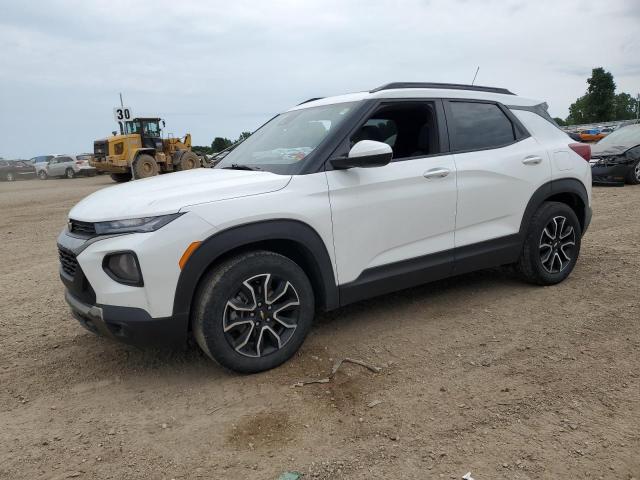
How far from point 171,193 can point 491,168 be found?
99.9 inches

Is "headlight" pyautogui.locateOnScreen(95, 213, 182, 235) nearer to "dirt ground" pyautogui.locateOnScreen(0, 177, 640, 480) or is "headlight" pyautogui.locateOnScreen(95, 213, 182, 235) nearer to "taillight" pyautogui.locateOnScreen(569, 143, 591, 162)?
"dirt ground" pyautogui.locateOnScreen(0, 177, 640, 480)

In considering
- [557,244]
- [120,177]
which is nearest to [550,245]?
[557,244]

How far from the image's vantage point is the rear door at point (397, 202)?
3453mm

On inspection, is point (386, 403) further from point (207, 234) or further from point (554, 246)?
point (554, 246)

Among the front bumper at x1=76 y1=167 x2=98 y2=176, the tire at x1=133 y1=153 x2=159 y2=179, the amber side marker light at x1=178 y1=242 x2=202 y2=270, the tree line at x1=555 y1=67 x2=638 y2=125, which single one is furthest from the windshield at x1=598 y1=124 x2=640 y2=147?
the tree line at x1=555 y1=67 x2=638 y2=125

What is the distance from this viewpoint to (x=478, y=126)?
13.8 ft

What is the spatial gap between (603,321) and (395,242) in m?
1.74

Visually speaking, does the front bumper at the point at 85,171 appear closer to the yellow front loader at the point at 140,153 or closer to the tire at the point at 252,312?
the yellow front loader at the point at 140,153

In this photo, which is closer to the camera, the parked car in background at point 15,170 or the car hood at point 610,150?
the car hood at point 610,150

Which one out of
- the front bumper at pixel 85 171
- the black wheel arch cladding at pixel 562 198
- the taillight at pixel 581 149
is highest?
the front bumper at pixel 85 171

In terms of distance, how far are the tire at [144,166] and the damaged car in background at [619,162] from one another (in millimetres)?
15604

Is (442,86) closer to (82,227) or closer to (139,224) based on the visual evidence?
(139,224)

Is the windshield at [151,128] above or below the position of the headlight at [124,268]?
above

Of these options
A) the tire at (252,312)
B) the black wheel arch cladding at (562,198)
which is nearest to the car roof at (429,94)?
the black wheel arch cladding at (562,198)
